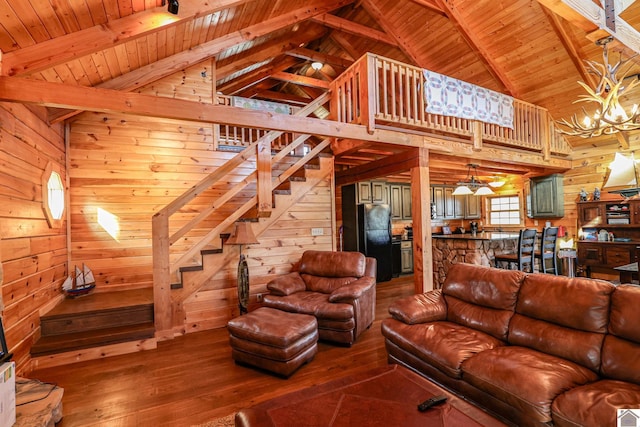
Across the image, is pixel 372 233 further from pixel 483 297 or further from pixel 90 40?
pixel 90 40

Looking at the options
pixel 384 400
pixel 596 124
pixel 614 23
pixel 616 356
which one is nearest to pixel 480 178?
pixel 596 124

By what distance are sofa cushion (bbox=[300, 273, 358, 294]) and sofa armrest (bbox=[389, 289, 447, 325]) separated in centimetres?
107

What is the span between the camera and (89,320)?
3.37m

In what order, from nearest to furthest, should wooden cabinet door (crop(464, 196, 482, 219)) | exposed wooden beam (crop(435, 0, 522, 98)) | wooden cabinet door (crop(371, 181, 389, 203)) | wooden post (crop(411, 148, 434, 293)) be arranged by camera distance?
1. wooden post (crop(411, 148, 434, 293))
2. exposed wooden beam (crop(435, 0, 522, 98))
3. wooden cabinet door (crop(371, 181, 389, 203))
4. wooden cabinet door (crop(464, 196, 482, 219))

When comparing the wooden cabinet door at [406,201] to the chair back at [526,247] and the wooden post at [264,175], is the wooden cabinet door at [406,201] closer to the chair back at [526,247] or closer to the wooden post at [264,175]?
the chair back at [526,247]

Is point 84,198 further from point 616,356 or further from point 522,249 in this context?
point 522,249

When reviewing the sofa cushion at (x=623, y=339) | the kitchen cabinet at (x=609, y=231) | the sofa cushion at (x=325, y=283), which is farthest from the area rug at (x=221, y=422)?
the kitchen cabinet at (x=609, y=231)

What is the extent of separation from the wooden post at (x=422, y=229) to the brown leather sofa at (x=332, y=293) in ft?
2.59

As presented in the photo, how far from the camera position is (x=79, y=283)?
3.96m

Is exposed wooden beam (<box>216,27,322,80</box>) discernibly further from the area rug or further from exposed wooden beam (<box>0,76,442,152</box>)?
the area rug

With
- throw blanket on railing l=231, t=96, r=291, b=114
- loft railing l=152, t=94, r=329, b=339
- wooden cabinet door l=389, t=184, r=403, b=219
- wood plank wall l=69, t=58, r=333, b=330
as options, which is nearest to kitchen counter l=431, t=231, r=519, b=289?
wooden cabinet door l=389, t=184, r=403, b=219

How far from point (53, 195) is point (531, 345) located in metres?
5.00

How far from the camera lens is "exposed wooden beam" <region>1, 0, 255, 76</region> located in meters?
2.46

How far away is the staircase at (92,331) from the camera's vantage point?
3031 mm
